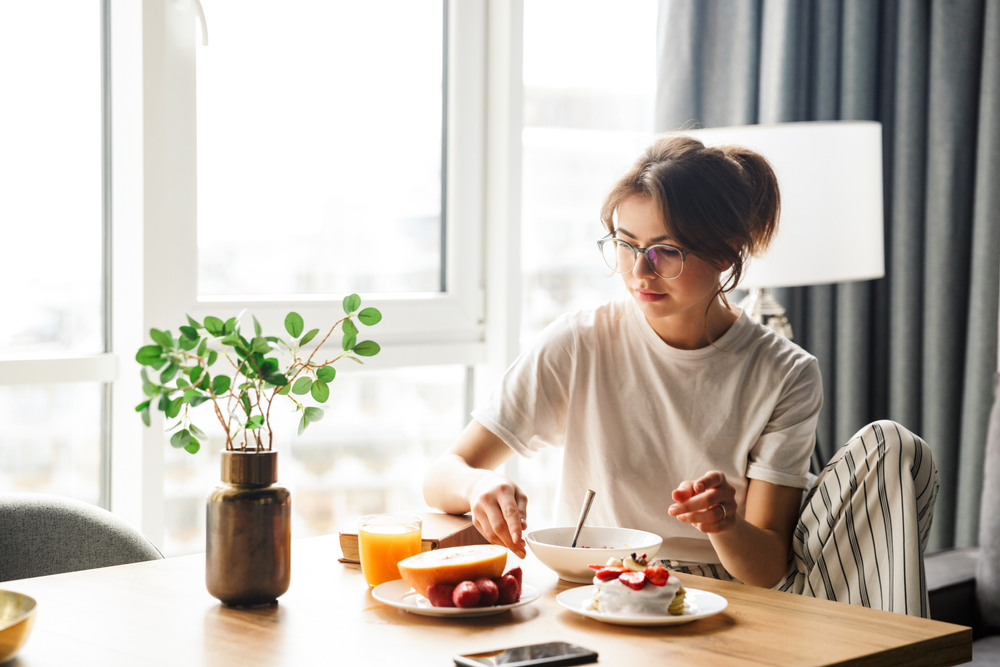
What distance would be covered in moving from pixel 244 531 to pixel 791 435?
0.91 meters

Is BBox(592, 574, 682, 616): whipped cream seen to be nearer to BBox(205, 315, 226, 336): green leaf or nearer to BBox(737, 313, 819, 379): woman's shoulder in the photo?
BBox(205, 315, 226, 336): green leaf

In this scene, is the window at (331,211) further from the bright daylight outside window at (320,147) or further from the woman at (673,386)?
the woman at (673,386)

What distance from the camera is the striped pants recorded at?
1.39m

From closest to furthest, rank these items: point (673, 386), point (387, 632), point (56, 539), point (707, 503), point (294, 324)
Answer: point (387, 632) < point (294, 324) < point (707, 503) < point (56, 539) < point (673, 386)

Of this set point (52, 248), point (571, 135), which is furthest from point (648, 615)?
point (571, 135)

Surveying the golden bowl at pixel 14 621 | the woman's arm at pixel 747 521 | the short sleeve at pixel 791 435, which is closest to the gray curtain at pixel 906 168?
the short sleeve at pixel 791 435

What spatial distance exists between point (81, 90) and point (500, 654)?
5.20ft

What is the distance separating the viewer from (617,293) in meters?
2.70

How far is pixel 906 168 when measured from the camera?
266cm

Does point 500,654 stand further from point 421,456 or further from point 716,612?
point 421,456

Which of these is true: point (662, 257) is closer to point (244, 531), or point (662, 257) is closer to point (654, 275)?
point (654, 275)

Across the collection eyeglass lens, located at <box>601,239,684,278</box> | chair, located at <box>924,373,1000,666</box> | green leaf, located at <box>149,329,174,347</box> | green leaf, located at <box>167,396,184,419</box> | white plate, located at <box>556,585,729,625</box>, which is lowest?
chair, located at <box>924,373,1000,666</box>

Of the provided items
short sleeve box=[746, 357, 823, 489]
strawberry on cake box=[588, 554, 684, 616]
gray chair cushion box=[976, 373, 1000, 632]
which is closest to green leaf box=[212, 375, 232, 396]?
strawberry on cake box=[588, 554, 684, 616]

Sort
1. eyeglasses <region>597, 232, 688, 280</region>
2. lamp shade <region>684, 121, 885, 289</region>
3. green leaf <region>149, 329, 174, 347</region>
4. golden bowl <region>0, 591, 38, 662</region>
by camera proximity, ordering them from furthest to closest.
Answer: lamp shade <region>684, 121, 885, 289</region>
eyeglasses <region>597, 232, 688, 280</region>
green leaf <region>149, 329, 174, 347</region>
golden bowl <region>0, 591, 38, 662</region>
